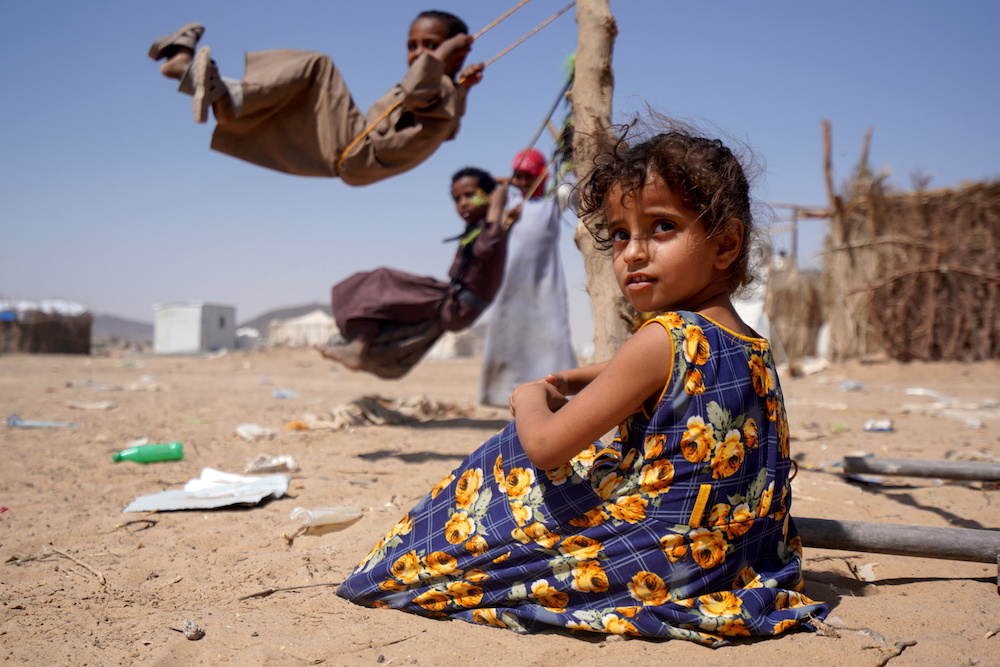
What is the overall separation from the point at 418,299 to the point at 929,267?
321 inches

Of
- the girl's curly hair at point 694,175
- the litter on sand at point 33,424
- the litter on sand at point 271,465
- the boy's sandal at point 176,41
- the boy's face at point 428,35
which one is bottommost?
the litter on sand at point 33,424

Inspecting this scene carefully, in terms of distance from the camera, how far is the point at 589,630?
5.22 ft

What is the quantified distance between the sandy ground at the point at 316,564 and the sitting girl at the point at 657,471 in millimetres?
94

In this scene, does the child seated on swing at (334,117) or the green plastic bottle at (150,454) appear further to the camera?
the green plastic bottle at (150,454)

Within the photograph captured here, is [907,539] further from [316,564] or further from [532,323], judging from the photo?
[532,323]

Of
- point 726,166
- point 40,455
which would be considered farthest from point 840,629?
point 40,455

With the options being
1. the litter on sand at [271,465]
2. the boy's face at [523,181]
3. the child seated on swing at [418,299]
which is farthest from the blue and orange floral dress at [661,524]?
the boy's face at [523,181]

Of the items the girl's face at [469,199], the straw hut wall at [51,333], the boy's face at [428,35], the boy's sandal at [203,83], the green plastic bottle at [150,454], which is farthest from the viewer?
the straw hut wall at [51,333]

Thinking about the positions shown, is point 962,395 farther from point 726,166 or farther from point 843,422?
point 726,166

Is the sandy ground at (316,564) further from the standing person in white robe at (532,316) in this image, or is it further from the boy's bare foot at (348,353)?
the standing person in white robe at (532,316)

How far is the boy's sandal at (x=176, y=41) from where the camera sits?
343 cm

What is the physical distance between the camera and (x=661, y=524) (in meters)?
1.50

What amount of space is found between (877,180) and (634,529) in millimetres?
10901

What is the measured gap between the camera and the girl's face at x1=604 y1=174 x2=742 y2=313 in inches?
61.3
